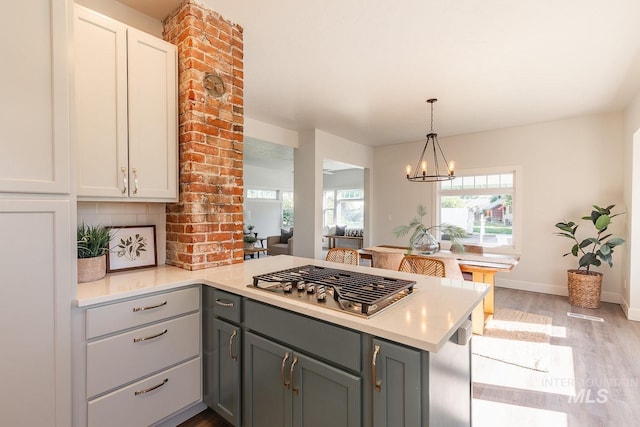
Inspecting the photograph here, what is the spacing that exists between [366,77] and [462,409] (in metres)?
2.89

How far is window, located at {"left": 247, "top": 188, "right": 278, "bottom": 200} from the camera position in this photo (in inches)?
365

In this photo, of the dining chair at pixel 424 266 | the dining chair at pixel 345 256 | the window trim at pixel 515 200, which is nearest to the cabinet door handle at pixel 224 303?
the dining chair at pixel 345 256

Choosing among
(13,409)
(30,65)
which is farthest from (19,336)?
(30,65)

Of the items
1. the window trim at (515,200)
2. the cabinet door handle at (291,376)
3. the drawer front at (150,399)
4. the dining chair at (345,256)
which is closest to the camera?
the cabinet door handle at (291,376)

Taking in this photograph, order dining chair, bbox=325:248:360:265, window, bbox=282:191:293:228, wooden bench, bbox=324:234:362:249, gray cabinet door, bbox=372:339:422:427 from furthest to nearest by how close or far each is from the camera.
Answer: window, bbox=282:191:293:228, wooden bench, bbox=324:234:362:249, dining chair, bbox=325:248:360:265, gray cabinet door, bbox=372:339:422:427

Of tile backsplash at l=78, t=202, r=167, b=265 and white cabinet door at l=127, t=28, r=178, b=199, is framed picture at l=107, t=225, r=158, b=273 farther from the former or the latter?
white cabinet door at l=127, t=28, r=178, b=199

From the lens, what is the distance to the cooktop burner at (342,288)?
1.25 metres

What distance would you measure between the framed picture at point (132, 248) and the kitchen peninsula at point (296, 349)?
119 mm

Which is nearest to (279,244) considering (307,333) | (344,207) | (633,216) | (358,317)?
(344,207)

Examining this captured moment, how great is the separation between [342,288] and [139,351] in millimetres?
1103

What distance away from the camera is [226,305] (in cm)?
166

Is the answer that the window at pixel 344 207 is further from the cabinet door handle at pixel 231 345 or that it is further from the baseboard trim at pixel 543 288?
the cabinet door handle at pixel 231 345

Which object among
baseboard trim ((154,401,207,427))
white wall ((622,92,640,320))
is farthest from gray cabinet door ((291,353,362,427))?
white wall ((622,92,640,320))

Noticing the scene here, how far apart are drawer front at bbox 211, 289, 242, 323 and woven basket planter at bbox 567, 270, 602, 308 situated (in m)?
4.49
